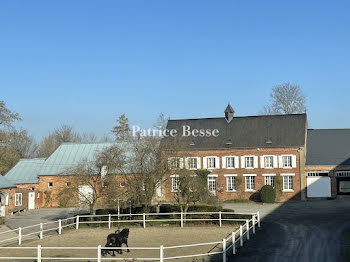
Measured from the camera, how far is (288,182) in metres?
40.4

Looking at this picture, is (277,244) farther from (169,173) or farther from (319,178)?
(319,178)

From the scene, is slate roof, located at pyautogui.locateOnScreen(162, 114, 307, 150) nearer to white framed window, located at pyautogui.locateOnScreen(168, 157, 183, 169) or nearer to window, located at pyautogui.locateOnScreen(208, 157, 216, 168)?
window, located at pyautogui.locateOnScreen(208, 157, 216, 168)

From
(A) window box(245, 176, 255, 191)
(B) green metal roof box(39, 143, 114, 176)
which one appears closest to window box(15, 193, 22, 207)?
(B) green metal roof box(39, 143, 114, 176)

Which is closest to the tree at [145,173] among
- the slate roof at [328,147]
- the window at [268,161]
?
the window at [268,161]

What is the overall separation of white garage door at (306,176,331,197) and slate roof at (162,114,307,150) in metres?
3.55

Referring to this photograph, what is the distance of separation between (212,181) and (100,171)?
52.3 feet

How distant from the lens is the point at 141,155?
27.9 meters

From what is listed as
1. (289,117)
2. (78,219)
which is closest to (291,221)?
(78,219)

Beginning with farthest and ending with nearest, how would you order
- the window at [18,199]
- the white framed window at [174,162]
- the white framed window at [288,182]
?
1. the white framed window at [288,182]
2. the window at [18,199]
3. the white framed window at [174,162]

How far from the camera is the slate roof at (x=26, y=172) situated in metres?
44.0

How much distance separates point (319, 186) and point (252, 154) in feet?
22.5

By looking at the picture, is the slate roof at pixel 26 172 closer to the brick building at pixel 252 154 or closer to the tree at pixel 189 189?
the brick building at pixel 252 154

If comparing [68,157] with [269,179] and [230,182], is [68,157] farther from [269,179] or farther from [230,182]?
[269,179]

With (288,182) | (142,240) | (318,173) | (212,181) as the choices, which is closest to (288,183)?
(288,182)
